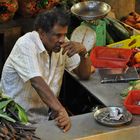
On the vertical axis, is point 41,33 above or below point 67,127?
above

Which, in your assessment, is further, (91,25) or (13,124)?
(91,25)

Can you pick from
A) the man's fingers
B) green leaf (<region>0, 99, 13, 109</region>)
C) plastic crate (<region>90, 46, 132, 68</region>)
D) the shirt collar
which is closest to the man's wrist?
the shirt collar

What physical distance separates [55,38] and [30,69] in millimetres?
343

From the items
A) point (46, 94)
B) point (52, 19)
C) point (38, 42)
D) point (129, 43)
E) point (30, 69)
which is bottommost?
point (129, 43)

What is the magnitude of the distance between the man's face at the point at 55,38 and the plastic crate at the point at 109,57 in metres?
0.88

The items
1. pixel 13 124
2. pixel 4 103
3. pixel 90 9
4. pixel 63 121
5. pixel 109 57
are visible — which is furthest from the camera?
pixel 90 9

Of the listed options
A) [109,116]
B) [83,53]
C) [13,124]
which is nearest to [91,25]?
[83,53]

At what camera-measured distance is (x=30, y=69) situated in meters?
Answer: 3.48

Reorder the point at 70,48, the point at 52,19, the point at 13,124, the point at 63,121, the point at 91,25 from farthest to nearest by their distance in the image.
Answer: the point at 91,25, the point at 70,48, the point at 52,19, the point at 63,121, the point at 13,124

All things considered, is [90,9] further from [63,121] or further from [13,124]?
[13,124]

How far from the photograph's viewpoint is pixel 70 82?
4668 mm

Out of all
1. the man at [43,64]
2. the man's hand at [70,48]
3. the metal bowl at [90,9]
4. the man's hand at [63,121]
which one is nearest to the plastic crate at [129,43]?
the metal bowl at [90,9]

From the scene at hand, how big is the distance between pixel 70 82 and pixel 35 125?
4.92ft

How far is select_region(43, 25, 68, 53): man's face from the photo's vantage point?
358 centimetres
